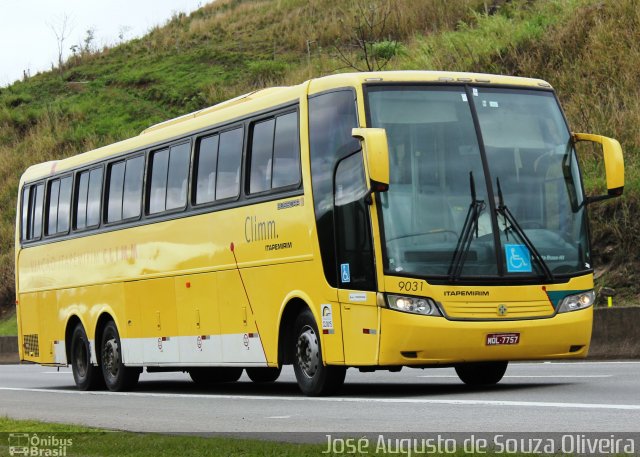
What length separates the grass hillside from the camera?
96.6 ft

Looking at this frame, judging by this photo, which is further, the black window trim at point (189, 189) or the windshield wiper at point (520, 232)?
the black window trim at point (189, 189)

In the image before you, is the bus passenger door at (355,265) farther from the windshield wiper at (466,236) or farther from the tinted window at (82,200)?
the tinted window at (82,200)

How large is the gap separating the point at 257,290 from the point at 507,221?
360 centimetres

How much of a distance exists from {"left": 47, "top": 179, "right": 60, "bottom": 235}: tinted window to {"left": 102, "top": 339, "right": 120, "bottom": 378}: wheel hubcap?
3.20 metres

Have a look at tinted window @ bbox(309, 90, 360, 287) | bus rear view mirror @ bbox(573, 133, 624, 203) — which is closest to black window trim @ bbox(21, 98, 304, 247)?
tinted window @ bbox(309, 90, 360, 287)

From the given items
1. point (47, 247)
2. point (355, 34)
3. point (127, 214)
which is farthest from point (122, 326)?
point (355, 34)

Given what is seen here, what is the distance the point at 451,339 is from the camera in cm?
1505

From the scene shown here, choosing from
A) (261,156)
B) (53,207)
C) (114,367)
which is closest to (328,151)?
(261,156)

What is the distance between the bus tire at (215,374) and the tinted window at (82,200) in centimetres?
309

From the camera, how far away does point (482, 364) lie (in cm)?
1744

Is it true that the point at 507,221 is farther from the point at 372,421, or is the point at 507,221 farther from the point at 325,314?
the point at 372,421

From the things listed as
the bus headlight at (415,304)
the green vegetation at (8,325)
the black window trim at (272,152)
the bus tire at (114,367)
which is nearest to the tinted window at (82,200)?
the bus tire at (114,367)

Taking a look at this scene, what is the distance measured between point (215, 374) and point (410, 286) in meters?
8.25

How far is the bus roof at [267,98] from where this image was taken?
16.0 meters
